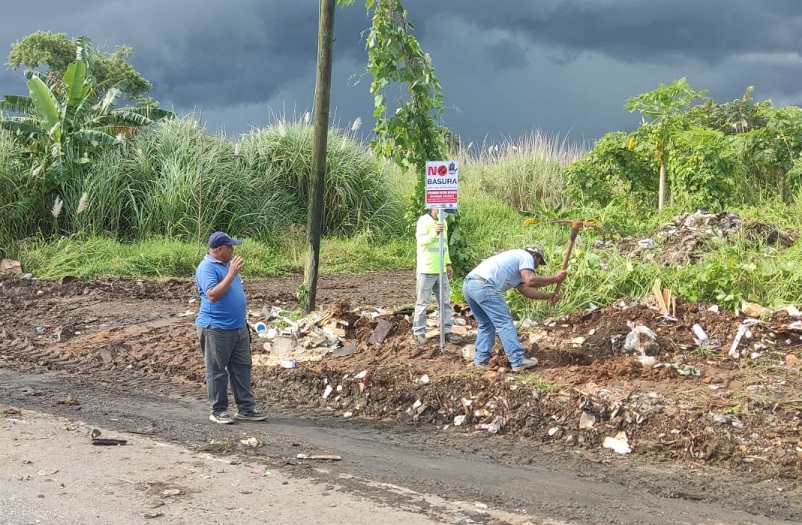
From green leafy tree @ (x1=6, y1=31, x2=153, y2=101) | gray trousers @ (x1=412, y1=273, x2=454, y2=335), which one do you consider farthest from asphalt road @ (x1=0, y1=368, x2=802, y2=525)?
green leafy tree @ (x1=6, y1=31, x2=153, y2=101)

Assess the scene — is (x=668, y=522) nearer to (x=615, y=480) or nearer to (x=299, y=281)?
(x=615, y=480)

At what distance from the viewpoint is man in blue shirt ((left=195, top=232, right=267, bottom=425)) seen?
26.8ft

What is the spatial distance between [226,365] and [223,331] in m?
0.37

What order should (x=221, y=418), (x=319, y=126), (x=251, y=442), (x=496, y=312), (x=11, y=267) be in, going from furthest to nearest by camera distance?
(x=11, y=267), (x=319, y=126), (x=496, y=312), (x=221, y=418), (x=251, y=442)

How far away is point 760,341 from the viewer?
956 cm

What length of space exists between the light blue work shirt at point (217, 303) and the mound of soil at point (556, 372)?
61.0 inches

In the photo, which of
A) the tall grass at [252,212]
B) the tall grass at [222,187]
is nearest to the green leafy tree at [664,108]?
the tall grass at [252,212]

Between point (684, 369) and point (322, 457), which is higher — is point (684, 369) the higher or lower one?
the higher one

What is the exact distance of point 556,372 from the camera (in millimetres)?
9109

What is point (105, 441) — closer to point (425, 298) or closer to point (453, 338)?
point (425, 298)

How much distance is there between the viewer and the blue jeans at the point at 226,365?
8.29m

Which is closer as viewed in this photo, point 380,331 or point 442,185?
point 442,185

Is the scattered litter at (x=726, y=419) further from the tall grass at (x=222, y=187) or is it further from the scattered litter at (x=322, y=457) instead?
the tall grass at (x=222, y=187)

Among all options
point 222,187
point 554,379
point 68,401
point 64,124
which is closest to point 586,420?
point 554,379
